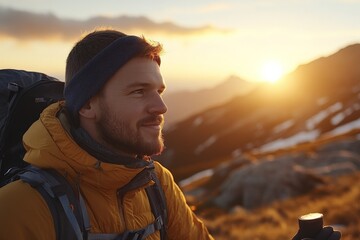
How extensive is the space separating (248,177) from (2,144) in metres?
23.5

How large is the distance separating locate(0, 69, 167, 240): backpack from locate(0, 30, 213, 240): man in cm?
7

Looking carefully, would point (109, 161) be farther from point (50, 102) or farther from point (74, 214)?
point (50, 102)

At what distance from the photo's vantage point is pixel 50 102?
3.59 metres

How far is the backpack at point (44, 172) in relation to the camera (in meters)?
2.57

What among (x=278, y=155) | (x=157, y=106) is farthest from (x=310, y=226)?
(x=278, y=155)

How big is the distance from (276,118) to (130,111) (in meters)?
82.0

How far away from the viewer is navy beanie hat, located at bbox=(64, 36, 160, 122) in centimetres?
310

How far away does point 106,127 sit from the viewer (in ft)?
10.3

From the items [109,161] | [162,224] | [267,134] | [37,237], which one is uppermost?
[109,161]

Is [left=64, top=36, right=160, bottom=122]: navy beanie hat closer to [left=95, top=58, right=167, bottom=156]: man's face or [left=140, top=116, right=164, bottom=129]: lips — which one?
[left=95, top=58, right=167, bottom=156]: man's face

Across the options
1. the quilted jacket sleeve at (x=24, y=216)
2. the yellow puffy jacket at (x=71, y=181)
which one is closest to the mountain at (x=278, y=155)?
the yellow puffy jacket at (x=71, y=181)

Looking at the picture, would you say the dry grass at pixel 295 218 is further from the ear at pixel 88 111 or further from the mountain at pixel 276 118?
the mountain at pixel 276 118

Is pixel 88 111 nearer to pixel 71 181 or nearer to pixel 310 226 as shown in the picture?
pixel 71 181

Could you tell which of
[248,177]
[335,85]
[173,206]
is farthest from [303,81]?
[173,206]
